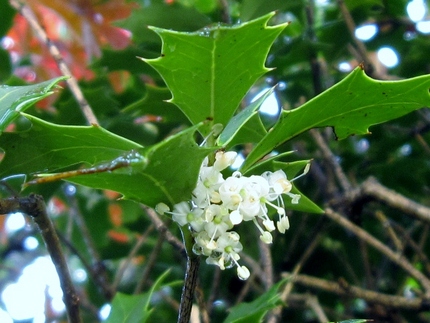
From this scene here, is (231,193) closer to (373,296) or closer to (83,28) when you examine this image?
(373,296)

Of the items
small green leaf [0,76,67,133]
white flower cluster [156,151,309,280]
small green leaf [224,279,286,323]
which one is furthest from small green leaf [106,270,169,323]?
small green leaf [0,76,67,133]

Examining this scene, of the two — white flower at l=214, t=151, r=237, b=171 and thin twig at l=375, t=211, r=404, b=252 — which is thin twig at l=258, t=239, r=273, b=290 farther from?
white flower at l=214, t=151, r=237, b=171

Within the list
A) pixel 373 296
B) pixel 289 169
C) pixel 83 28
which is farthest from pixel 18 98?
pixel 83 28

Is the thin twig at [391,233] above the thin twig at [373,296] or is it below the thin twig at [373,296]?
above

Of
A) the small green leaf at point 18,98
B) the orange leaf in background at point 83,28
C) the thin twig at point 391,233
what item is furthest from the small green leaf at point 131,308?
the orange leaf in background at point 83,28

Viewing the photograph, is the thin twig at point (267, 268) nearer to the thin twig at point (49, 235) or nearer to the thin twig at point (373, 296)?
the thin twig at point (373, 296)

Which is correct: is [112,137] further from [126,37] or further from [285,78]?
[126,37]

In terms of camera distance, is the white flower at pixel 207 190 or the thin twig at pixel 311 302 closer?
the white flower at pixel 207 190
